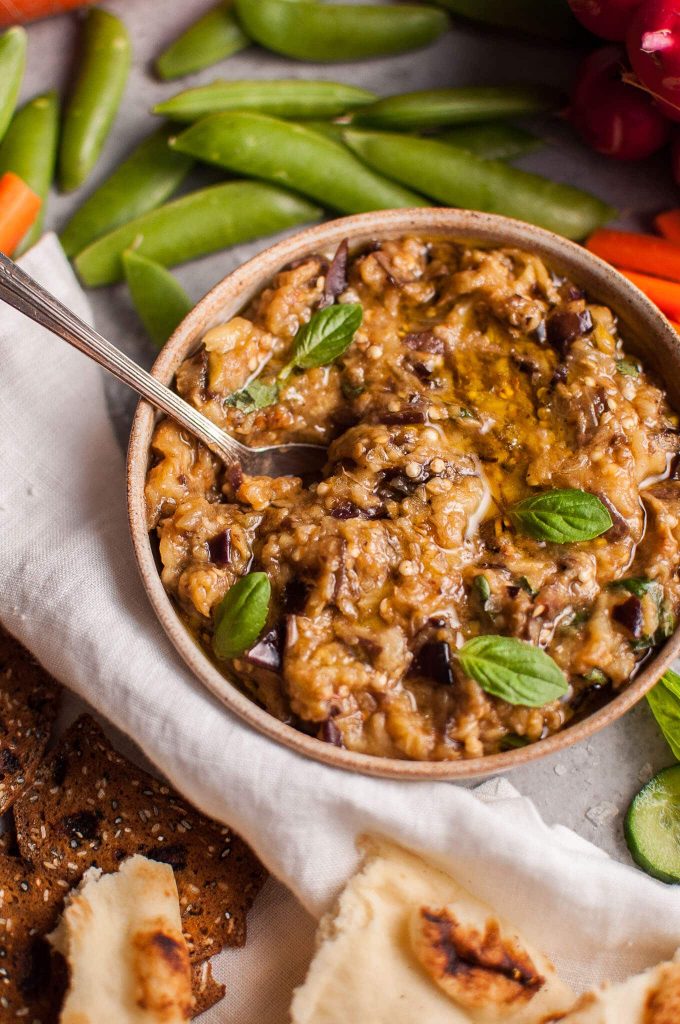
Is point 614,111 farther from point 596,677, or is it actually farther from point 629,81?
point 596,677

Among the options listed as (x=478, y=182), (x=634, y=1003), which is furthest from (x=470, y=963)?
(x=478, y=182)

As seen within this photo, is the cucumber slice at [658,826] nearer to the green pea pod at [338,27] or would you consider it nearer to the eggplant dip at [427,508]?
the eggplant dip at [427,508]

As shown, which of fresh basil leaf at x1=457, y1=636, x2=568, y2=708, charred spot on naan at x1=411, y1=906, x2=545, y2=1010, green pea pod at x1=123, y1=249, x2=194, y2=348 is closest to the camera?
fresh basil leaf at x1=457, y1=636, x2=568, y2=708

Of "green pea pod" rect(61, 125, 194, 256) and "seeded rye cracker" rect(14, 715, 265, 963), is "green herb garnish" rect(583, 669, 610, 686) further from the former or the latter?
"green pea pod" rect(61, 125, 194, 256)

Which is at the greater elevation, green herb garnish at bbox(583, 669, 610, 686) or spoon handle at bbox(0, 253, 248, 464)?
spoon handle at bbox(0, 253, 248, 464)

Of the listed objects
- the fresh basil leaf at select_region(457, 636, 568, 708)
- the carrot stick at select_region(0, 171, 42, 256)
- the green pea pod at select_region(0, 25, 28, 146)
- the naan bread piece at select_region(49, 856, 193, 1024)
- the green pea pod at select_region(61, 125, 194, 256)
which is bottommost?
the naan bread piece at select_region(49, 856, 193, 1024)

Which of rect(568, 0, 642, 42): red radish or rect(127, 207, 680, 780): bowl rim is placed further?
rect(568, 0, 642, 42): red radish

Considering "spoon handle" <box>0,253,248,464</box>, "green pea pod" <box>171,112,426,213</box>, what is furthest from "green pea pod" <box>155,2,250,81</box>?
"spoon handle" <box>0,253,248,464</box>
